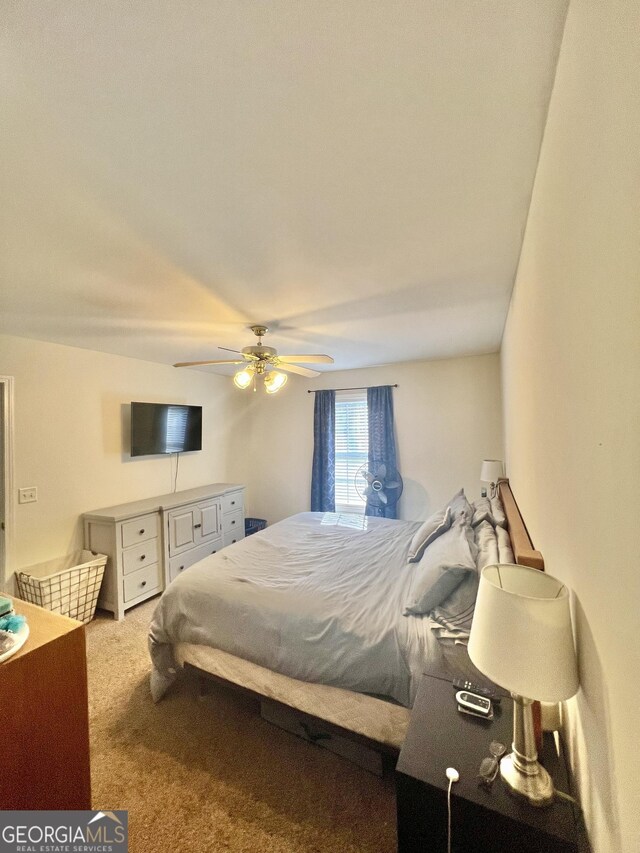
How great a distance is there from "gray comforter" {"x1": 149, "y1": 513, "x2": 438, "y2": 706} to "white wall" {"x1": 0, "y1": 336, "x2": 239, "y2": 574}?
1655 mm

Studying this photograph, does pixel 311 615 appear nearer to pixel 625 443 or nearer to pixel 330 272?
pixel 625 443

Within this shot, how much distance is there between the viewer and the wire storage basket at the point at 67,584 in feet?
8.39

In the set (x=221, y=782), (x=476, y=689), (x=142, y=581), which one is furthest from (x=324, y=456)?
(x=476, y=689)

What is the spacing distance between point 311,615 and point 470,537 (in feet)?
3.36

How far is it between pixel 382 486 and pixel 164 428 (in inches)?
105

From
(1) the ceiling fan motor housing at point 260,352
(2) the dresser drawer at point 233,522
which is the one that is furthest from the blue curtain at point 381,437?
(1) the ceiling fan motor housing at point 260,352

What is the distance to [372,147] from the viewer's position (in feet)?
3.37

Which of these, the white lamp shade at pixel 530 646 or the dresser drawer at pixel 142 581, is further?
the dresser drawer at pixel 142 581

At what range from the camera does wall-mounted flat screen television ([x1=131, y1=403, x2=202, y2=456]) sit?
3508mm

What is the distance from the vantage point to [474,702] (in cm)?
114

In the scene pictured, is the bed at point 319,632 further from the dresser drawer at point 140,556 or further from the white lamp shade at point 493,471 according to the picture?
the dresser drawer at point 140,556

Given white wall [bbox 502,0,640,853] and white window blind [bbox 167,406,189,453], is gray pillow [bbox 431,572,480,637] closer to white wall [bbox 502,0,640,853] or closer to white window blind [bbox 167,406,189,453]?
white wall [bbox 502,0,640,853]

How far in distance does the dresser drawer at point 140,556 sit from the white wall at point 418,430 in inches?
73.7

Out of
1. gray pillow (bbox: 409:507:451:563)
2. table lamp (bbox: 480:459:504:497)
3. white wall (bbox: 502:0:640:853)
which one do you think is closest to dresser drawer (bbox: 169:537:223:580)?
gray pillow (bbox: 409:507:451:563)
